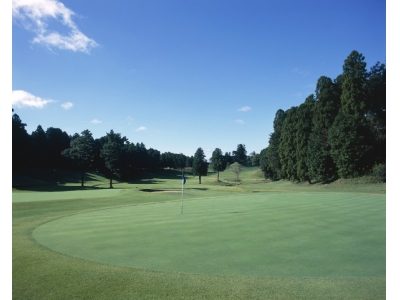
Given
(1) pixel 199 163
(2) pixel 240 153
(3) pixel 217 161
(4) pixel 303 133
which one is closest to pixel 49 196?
(4) pixel 303 133

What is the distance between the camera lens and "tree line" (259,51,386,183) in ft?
125

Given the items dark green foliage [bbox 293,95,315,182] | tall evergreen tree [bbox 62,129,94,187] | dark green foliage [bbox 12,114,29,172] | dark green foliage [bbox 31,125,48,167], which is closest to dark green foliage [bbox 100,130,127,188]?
tall evergreen tree [bbox 62,129,94,187]

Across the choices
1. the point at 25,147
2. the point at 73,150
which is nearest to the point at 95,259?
the point at 25,147

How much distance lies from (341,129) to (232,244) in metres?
37.7

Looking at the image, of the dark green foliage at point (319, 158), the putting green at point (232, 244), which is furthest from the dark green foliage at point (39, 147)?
the putting green at point (232, 244)

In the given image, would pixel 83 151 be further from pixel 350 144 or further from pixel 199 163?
pixel 350 144

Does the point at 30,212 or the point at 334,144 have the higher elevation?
the point at 334,144

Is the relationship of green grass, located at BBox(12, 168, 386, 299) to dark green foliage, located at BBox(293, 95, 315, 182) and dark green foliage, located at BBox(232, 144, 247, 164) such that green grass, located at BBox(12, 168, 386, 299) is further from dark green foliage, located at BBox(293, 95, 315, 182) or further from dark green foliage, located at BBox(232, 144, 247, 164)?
dark green foliage, located at BBox(232, 144, 247, 164)

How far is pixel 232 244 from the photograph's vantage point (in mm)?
8148

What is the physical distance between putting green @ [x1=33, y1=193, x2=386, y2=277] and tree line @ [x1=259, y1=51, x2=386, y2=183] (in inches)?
1162

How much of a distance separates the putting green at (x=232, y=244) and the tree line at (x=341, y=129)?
2952cm
